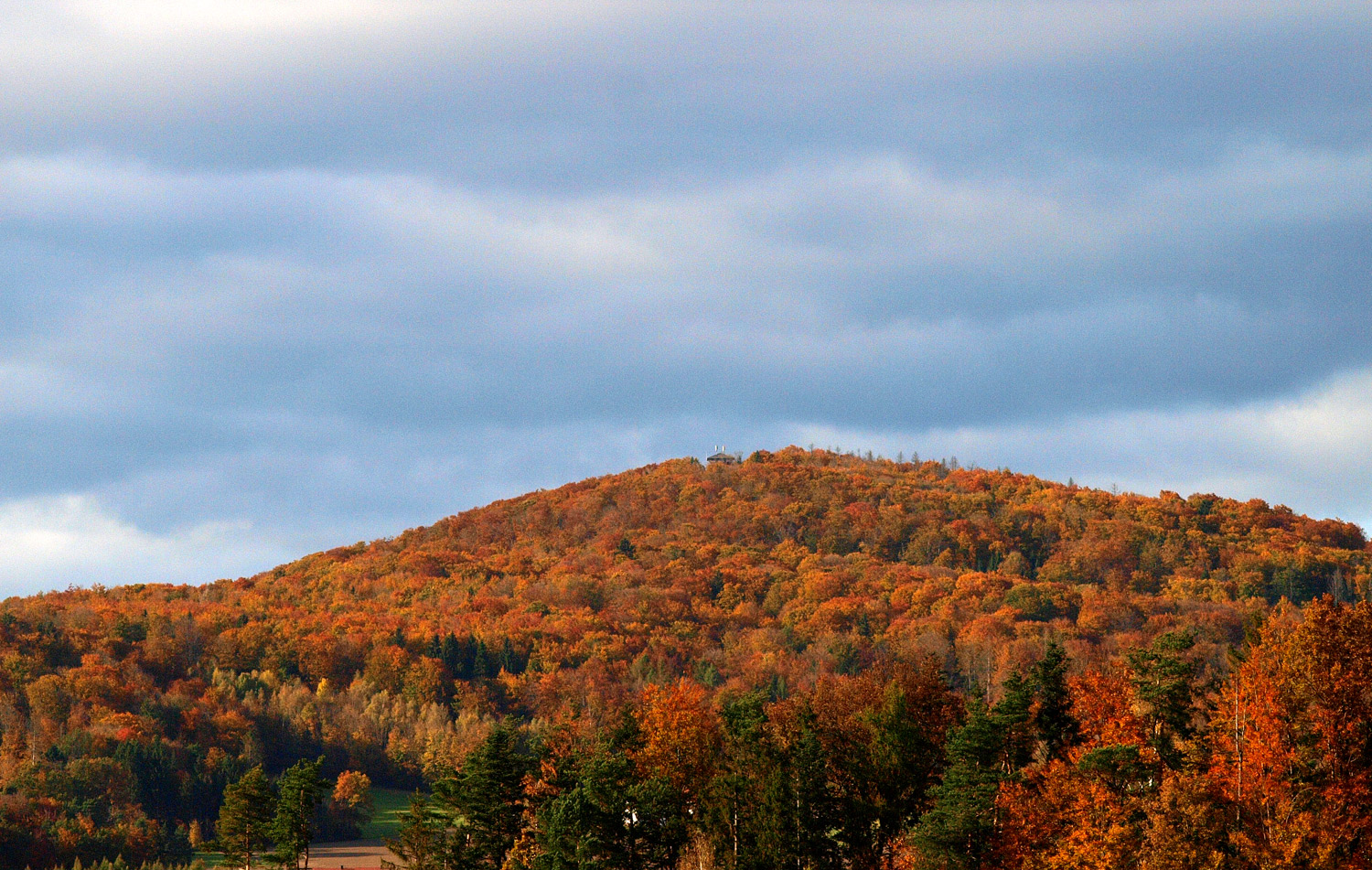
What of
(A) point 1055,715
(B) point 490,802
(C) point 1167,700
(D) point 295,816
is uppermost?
(C) point 1167,700

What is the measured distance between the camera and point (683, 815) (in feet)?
272

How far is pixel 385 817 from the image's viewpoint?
612ft

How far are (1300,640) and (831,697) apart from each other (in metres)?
29.5

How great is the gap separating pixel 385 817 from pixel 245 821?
3692 inches

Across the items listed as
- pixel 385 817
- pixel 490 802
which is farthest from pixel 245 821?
pixel 385 817

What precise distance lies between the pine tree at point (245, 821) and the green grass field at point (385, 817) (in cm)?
7274

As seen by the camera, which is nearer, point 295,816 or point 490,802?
point 490,802

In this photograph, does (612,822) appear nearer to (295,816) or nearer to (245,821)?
(295,816)

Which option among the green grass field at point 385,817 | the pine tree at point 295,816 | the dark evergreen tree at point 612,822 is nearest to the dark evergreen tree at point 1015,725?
the dark evergreen tree at point 612,822

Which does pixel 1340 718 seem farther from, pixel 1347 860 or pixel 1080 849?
pixel 1080 849

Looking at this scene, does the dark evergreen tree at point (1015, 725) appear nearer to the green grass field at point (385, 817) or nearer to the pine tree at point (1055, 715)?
the pine tree at point (1055, 715)

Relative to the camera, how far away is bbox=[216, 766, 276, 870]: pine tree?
95188mm

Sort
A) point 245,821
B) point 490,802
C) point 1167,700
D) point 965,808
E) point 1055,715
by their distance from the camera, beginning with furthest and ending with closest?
point 245,821 < point 490,802 < point 1055,715 < point 1167,700 < point 965,808

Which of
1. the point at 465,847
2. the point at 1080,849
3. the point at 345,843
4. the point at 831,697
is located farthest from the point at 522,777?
the point at 345,843
